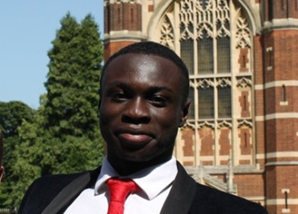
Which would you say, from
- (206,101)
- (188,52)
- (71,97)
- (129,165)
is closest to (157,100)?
(129,165)

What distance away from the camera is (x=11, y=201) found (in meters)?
39.6

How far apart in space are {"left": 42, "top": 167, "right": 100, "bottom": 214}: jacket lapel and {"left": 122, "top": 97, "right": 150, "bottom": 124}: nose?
25 cm

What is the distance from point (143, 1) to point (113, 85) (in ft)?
89.3

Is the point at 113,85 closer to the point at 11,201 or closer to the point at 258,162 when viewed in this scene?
the point at 258,162

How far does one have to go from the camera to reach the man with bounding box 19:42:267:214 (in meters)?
2.22

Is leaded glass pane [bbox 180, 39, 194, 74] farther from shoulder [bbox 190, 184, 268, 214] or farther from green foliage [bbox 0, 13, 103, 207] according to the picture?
shoulder [bbox 190, 184, 268, 214]

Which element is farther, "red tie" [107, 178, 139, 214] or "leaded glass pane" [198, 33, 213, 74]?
"leaded glass pane" [198, 33, 213, 74]

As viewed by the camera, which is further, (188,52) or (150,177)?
(188,52)

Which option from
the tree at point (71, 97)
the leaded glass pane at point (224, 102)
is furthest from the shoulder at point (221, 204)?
the tree at point (71, 97)

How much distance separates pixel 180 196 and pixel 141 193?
0.10 metres

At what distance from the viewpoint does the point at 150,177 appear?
225 cm

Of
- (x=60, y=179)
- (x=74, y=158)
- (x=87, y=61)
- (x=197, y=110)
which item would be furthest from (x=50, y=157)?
(x=60, y=179)

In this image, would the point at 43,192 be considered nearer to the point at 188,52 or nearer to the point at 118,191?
the point at 118,191

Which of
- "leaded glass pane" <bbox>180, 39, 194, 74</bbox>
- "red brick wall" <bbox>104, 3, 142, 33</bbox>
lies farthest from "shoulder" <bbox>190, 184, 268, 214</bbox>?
"red brick wall" <bbox>104, 3, 142, 33</bbox>
